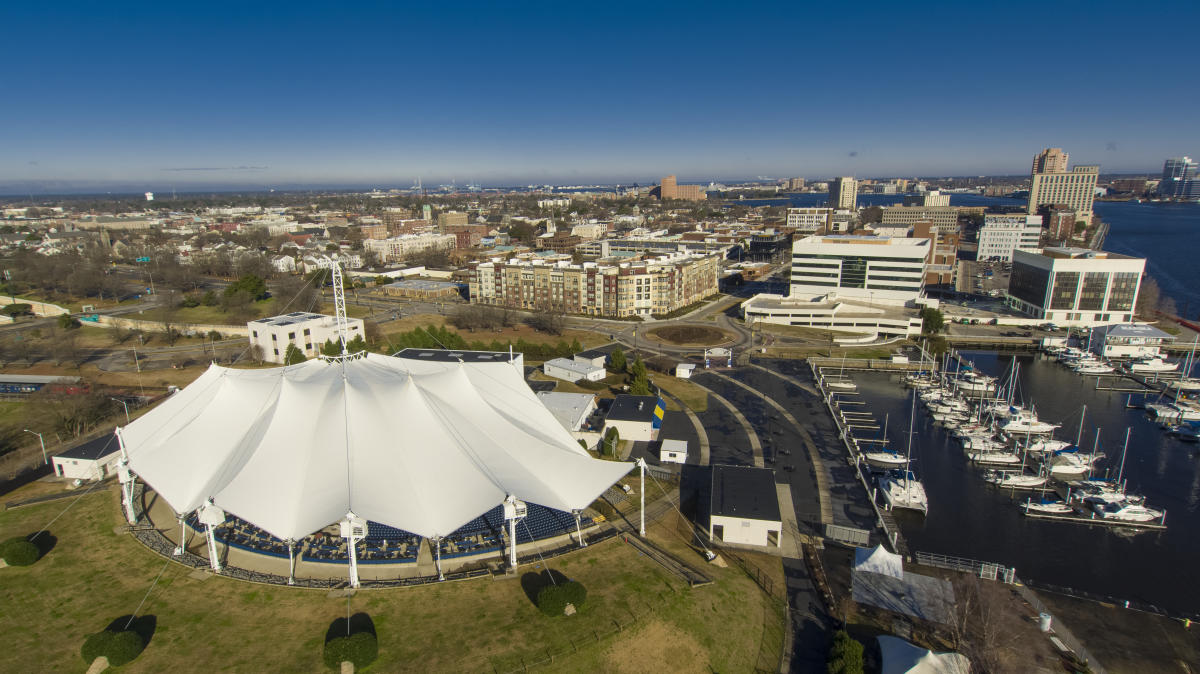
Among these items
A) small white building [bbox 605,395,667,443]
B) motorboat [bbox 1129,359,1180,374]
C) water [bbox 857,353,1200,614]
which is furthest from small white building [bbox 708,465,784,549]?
motorboat [bbox 1129,359,1180,374]

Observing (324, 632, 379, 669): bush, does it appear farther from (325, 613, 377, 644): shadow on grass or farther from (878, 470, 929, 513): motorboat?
(878, 470, 929, 513): motorboat

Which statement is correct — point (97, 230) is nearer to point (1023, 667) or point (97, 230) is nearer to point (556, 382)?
point (556, 382)

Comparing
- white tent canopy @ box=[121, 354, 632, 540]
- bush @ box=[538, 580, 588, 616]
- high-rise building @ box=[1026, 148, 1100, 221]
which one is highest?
high-rise building @ box=[1026, 148, 1100, 221]

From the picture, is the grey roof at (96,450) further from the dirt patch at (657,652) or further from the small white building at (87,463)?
the dirt patch at (657,652)

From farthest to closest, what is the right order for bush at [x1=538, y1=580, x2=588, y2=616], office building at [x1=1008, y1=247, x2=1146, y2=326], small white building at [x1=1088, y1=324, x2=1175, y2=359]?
office building at [x1=1008, y1=247, x2=1146, y2=326] < small white building at [x1=1088, y1=324, x2=1175, y2=359] < bush at [x1=538, y1=580, x2=588, y2=616]

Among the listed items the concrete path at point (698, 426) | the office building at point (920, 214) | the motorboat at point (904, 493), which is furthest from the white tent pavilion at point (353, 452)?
the office building at point (920, 214)

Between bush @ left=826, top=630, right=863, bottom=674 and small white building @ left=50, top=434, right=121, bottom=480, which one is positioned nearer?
bush @ left=826, top=630, right=863, bottom=674

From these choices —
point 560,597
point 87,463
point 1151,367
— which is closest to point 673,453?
point 560,597
